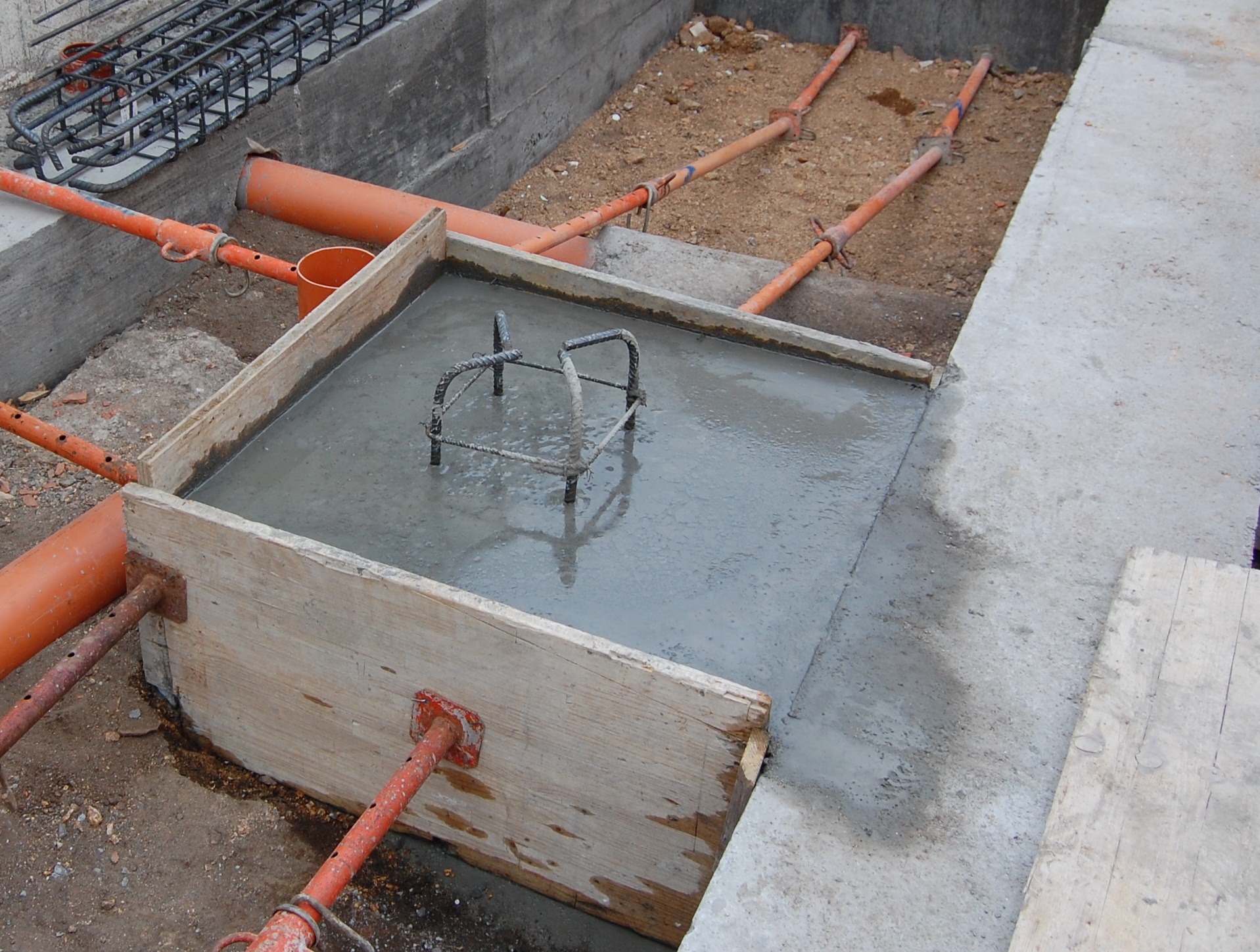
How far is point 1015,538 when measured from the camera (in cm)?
395

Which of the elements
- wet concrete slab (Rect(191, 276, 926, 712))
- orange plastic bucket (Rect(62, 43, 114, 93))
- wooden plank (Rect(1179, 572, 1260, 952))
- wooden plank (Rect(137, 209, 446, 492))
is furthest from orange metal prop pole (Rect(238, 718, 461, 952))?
orange plastic bucket (Rect(62, 43, 114, 93))

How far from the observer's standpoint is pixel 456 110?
27.6 feet

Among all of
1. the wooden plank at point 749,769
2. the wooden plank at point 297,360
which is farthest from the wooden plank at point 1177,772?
the wooden plank at point 297,360

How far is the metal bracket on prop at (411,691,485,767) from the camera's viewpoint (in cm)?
360

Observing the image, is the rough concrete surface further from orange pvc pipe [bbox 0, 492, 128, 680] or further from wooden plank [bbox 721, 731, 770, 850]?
wooden plank [bbox 721, 731, 770, 850]

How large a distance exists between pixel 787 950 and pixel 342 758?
178 centimetres

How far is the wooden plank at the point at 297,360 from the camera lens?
12.6ft

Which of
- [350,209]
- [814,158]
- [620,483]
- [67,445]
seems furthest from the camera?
[814,158]

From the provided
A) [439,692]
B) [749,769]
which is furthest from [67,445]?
[749,769]

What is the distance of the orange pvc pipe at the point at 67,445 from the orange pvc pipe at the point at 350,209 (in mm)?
2199

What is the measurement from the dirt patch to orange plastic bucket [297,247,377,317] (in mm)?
2856

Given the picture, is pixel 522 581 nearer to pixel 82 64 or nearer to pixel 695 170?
pixel 695 170

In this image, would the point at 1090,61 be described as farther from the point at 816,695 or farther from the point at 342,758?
the point at 342,758

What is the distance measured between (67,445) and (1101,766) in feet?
11.3
